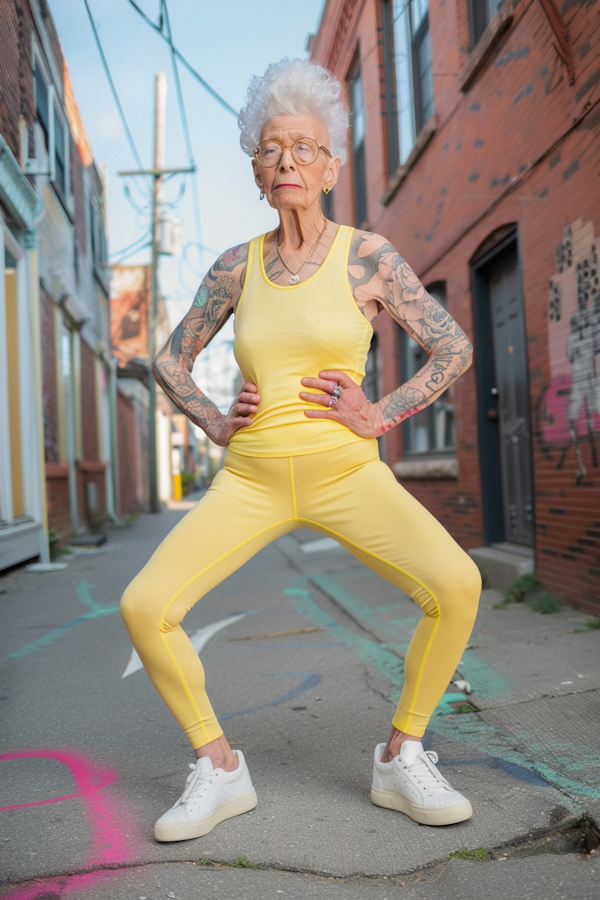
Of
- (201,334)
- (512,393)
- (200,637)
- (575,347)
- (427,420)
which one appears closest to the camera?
(201,334)

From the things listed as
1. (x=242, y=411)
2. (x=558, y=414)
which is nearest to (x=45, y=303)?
(x=558, y=414)

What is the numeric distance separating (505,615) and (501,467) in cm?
203

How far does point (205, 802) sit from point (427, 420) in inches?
278

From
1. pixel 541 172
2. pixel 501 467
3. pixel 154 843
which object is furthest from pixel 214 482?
pixel 501 467

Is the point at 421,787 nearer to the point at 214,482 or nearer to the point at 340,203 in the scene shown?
the point at 214,482

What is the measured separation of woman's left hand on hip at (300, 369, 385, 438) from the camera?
90.9 inches

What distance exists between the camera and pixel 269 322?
2369mm

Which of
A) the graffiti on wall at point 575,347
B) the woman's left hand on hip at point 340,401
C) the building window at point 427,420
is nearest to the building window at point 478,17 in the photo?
the building window at point 427,420

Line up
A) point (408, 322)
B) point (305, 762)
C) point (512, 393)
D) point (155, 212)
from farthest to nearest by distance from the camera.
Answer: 1. point (155, 212)
2. point (512, 393)
3. point (305, 762)
4. point (408, 322)

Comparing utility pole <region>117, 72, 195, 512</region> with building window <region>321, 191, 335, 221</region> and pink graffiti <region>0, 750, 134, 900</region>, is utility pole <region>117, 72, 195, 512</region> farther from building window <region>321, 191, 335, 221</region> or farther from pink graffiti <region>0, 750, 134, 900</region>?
pink graffiti <region>0, 750, 134, 900</region>

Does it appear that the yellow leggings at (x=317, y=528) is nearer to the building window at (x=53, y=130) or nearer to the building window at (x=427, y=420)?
the building window at (x=427, y=420)

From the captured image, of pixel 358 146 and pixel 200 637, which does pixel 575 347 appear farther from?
pixel 358 146

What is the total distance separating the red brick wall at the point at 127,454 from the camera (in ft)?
65.1

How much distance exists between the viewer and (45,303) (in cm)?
1057
